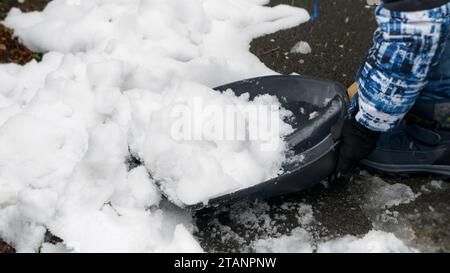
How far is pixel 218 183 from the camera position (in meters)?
1.85

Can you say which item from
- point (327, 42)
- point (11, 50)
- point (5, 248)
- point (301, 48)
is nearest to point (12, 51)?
point (11, 50)

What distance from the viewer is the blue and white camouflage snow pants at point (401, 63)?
5.06 feet

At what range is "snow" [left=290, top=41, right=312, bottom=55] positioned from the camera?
114 inches

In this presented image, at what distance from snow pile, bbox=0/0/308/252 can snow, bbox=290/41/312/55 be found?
262 millimetres

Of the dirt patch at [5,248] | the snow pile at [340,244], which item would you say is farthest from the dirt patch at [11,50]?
the snow pile at [340,244]

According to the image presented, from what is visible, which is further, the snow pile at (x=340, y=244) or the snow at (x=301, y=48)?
the snow at (x=301, y=48)

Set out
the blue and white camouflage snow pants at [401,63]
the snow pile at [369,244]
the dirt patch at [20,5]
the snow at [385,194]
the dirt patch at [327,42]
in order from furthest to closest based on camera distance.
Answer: the dirt patch at [20,5] → the dirt patch at [327,42] → the snow at [385,194] → the snow pile at [369,244] → the blue and white camouflage snow pants at [401,63]

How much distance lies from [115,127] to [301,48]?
1309mm

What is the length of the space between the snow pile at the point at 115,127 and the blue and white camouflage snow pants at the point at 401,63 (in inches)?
16.6

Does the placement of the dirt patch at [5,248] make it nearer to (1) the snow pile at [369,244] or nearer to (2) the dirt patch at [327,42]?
(1) the snow pile at [369,244]

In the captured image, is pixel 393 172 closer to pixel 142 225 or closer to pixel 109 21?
pixel 142 225

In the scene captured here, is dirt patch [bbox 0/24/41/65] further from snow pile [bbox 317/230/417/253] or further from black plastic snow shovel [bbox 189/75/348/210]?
snow pile [bbox 317/230/417/253]

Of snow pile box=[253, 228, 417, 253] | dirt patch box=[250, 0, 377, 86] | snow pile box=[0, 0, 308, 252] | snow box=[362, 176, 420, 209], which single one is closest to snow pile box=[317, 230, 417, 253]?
snow pile box=[253, 228, 417, 253]
